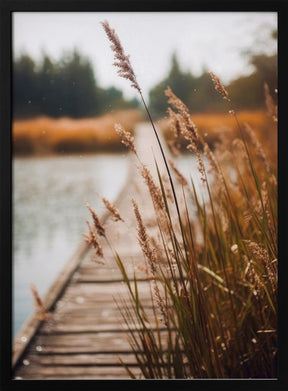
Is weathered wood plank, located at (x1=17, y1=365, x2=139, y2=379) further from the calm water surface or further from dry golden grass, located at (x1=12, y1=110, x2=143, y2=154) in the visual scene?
A: dry golden grass, located at (x1=12, y1=110, x2=143, y2=154)

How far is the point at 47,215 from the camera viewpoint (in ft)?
21.2

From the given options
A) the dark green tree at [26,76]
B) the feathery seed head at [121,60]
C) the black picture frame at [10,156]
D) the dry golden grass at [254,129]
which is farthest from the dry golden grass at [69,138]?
the feathery seed head at [121,60]

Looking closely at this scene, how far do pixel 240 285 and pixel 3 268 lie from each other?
2.03 feet

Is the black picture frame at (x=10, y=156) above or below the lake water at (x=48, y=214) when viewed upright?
below

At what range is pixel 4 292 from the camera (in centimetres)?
140

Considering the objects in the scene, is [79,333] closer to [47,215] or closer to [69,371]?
[69,371]

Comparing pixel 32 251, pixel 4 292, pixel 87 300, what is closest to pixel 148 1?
pixel 4 292

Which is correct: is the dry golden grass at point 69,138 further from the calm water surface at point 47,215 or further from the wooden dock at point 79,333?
the wooden dock at point 79,333

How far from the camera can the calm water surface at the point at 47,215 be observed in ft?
14.8

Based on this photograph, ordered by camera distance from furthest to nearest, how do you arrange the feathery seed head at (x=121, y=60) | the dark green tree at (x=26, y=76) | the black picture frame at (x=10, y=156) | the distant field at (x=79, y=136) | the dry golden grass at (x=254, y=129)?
the dark green tree at (x=26, y=76), the distant field at (x=79, y=136), the dry golden grass at (x=254, y=129), the black picture frame at (x=10, y=156), the feathery seed head at (x=121, y=60)

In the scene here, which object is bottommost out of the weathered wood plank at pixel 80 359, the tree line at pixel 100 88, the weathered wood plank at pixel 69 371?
the weathered wood plank at pixel 69 371

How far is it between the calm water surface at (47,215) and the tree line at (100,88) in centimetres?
114

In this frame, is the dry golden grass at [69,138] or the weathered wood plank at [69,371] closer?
the weathered wood plank at [69,371]
